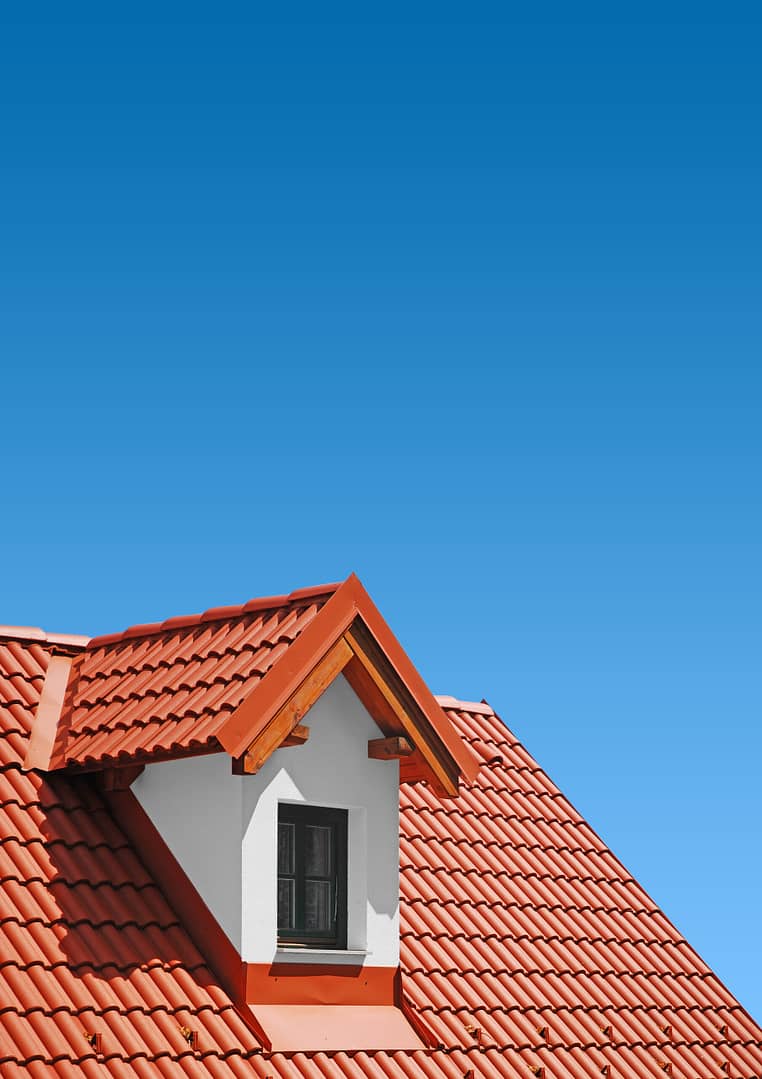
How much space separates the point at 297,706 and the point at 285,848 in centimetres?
114

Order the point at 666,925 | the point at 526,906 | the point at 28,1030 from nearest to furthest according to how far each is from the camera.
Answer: the point at 28,1030 < the point at 526,906 < the point at 666,925

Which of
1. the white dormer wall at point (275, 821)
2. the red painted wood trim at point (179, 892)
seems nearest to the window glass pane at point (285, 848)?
the white dormer wall at point (275, 821)

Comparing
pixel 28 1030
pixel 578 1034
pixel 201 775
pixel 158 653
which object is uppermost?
pixel 158 653

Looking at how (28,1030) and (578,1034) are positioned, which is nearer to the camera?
(28,1030)

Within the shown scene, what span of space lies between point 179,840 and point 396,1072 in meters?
2.18

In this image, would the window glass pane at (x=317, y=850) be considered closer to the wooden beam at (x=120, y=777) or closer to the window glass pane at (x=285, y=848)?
the window glass pane at (x=285, y=848)

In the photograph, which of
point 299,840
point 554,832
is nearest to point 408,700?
point 299,840

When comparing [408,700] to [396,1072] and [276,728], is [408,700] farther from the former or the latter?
[396,1072]

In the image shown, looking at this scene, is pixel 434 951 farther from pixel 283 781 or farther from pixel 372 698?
pixel 283 781

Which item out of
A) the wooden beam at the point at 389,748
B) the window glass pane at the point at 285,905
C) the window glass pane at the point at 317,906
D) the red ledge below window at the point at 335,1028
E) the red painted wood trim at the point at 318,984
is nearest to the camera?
the red ledge below window at the point at 335,1028

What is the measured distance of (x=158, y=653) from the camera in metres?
13.3

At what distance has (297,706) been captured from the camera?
11.7m

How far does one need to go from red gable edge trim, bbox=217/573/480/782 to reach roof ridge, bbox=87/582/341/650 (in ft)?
0.84

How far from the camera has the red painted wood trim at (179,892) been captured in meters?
11.6
